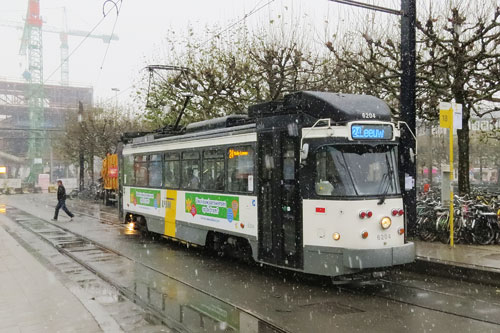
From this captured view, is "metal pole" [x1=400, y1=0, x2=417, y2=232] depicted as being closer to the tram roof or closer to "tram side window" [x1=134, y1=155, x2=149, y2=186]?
the tram roof

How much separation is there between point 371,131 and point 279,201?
200cm

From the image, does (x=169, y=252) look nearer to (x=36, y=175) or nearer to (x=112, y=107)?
(x=112, y=107)

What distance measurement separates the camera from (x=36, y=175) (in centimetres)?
6681

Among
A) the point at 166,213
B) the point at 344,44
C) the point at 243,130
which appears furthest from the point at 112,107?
the point at 243,130

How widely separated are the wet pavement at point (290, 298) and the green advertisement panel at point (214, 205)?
43.9 inches

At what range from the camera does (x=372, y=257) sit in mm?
8023

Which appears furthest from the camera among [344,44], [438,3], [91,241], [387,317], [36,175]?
[36,175]

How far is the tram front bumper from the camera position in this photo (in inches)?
314

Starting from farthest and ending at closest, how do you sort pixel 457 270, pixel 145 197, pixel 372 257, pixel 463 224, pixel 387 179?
pixel 145 197 < pixel 463 224 < pixel 457 270 < pixel 387 179 < pixel 372 257

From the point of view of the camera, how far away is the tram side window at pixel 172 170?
42.3 feet

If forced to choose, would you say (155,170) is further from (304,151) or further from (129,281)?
(304,151)

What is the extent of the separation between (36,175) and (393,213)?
65840 mm

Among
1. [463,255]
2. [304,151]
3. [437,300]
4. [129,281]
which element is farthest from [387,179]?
[129,281]

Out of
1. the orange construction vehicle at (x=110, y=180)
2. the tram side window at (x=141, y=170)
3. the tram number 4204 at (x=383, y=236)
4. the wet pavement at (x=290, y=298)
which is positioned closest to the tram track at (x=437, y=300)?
the wet pavement at (x=290, y=298)
